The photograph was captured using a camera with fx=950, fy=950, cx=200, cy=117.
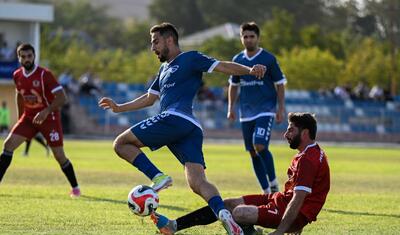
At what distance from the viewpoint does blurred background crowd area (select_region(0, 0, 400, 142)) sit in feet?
164

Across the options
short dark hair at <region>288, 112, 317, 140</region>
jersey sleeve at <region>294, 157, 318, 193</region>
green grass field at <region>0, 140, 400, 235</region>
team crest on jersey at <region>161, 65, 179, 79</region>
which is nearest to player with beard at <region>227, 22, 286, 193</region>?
green grass field at <region>0, 140, 400, 235</region>

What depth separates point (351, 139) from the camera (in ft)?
165

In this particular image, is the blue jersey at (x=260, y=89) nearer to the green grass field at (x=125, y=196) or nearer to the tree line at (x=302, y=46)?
the green grass field at (x=125, y=196)

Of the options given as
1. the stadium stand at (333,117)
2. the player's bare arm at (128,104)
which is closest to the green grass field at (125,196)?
the player's bare arm at (128,104)

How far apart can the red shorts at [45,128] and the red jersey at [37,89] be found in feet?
0.50

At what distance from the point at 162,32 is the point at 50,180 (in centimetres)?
923

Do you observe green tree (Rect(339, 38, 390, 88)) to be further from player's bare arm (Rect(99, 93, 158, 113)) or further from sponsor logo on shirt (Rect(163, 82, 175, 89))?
sponsor logo on shirt (Rect(163, 82, 175, 89))

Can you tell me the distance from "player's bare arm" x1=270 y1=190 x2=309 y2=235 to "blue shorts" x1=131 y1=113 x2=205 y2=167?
1.12 meters

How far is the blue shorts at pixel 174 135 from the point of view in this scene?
1024 cm

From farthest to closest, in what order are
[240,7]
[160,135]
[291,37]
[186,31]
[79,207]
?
1. [186,31]
2. [240,7]
3. [291,37]
4. [79,207]
5. [160,135]

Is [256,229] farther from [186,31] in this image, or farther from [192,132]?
[186,31]

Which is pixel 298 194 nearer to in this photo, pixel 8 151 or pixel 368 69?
pixel 8 151

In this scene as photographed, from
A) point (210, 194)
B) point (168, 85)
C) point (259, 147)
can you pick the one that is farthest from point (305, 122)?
point (259, 147)

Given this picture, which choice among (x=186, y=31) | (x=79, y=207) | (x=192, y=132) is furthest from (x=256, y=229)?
(x=186, y=31)
